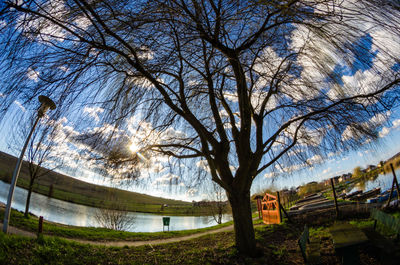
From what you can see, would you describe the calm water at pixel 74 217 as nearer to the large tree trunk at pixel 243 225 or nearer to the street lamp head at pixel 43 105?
the large tree trunk at pixel 243 225

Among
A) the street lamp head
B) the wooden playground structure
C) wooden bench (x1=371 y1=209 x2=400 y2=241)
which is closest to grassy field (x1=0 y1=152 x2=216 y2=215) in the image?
the street lamp head

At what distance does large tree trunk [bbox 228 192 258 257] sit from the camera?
438cm

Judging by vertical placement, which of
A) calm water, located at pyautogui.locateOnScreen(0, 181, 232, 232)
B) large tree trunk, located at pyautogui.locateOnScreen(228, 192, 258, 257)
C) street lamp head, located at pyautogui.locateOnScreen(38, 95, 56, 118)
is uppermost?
street lamp head, located at pyautogui.locateOnScreen(38, 95, 56, 118)

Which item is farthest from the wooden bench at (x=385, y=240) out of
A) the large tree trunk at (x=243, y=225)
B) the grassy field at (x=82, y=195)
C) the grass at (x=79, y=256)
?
the grassy field at (x=82, y=195)

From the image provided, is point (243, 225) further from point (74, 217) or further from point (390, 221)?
point (74, 217)

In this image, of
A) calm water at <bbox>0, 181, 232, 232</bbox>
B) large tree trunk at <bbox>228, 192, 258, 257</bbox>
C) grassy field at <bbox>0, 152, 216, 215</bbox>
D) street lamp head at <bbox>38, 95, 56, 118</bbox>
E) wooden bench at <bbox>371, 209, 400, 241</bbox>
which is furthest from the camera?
calm water at <bbox>0, 181, 232, 232</bbox>

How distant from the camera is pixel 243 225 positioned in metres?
4.44

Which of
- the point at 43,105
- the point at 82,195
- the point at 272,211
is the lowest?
the point at 272,211

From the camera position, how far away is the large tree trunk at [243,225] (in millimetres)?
4379

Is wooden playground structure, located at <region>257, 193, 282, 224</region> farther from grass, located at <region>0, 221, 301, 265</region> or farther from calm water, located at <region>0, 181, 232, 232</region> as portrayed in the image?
calm water, located at <region>0, 181, 232, 232</region>

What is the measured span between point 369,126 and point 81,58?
5.15 meters

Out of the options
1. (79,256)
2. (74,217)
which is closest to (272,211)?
(79,256)

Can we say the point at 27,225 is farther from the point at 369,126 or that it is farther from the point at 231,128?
the point at 369,126

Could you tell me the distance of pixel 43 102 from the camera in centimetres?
239
